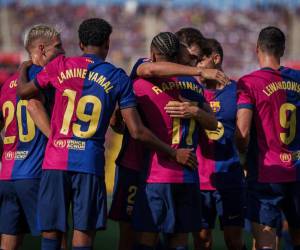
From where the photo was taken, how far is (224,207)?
7613 millimetres

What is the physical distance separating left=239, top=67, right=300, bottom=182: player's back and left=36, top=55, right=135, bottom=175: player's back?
4.00ft

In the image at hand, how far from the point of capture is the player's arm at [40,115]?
6.50m

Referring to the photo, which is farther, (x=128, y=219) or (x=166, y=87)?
(x=128, y=219)

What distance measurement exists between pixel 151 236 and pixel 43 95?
1536 millimetres

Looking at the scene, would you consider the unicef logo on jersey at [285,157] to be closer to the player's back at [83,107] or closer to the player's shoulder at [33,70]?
the player's back at [83,107]

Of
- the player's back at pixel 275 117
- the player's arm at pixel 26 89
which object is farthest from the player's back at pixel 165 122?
the player's arm at pixel 26 89

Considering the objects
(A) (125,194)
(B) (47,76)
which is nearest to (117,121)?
(A) (125,194)

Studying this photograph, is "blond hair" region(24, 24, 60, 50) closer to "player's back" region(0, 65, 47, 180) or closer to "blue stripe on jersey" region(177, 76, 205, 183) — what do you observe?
"player's back" region(0, 65, 47, 180)

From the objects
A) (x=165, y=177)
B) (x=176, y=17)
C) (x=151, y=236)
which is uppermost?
(x=176, y=17)

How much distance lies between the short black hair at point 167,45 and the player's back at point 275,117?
79cm

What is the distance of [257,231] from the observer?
676 cm

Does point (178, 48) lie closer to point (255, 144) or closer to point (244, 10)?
point (255, 144)

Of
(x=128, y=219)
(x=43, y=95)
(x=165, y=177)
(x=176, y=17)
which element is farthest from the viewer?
(x=176, y=17)

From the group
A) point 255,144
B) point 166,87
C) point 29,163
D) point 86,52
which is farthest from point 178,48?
point 29,163
